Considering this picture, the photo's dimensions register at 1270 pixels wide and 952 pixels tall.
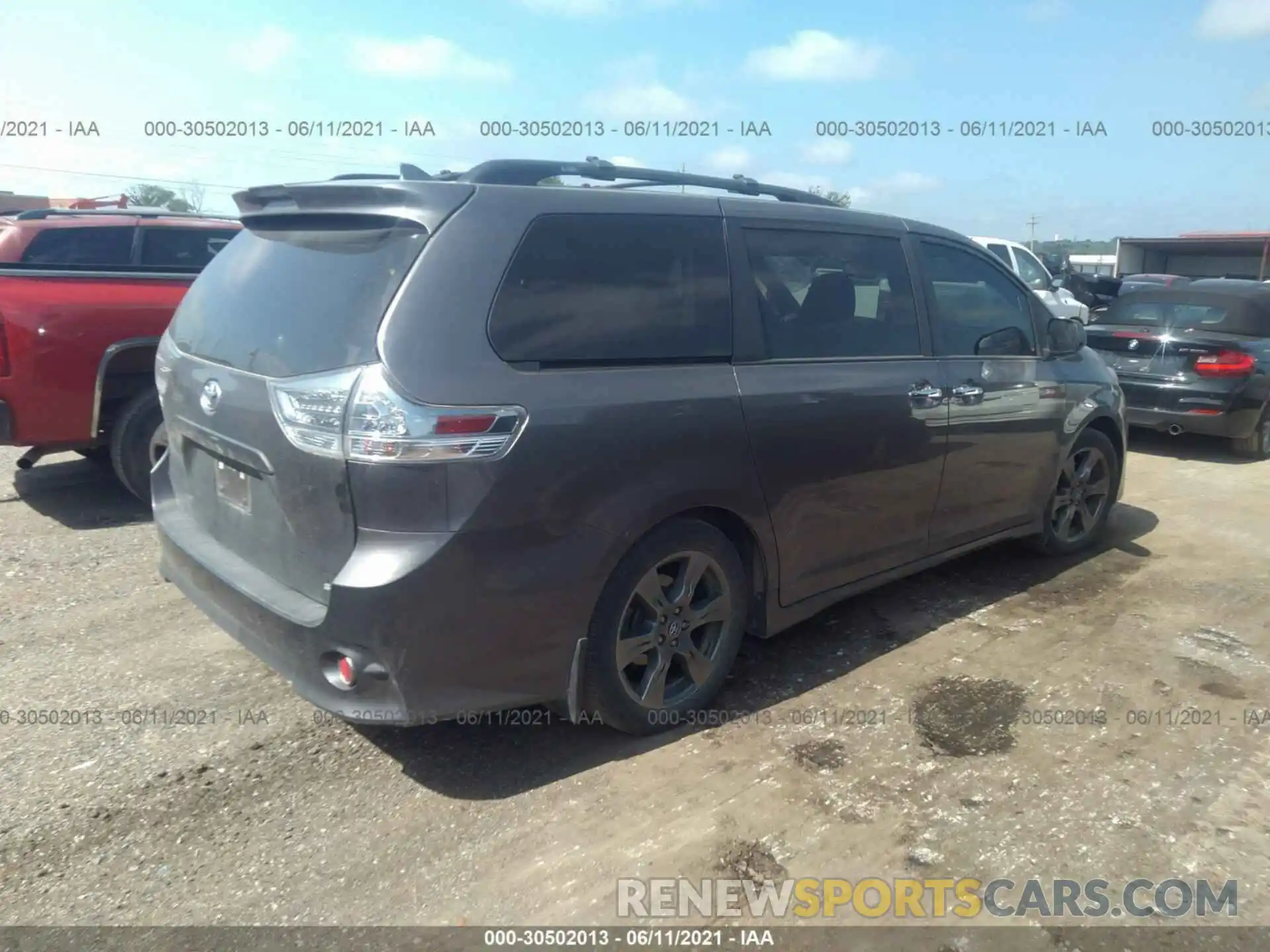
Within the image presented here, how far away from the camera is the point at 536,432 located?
2879 millimetres

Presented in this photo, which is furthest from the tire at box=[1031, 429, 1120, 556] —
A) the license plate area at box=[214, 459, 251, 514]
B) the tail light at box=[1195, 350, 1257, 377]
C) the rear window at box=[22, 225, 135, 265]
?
the rear window at box=[22, 225, 135, 265]

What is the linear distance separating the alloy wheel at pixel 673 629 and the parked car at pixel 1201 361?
6409 millimetres

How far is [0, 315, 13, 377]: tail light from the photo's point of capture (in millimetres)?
5180

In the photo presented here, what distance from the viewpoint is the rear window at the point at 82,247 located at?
22.2 ft

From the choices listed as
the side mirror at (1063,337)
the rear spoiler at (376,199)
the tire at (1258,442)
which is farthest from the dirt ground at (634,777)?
the tire at (1258,442)

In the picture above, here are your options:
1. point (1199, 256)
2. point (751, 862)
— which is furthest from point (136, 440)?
point (1199, 256)

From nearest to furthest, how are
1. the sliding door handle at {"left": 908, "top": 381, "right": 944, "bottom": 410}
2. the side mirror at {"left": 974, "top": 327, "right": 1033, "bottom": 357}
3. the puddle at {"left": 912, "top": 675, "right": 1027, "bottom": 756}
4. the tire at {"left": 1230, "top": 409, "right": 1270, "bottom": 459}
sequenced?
the puddle at {"left": 912, "top": 675, "right": 1027, "bottom": 756} → the sliding door handle at {"left": 908, "top": 381, "right": 944, "bottom": 410} → the side mirror at {"left": 974, "top": 327, "right": 1033, "bottom": 357} → the tire at {"left": 1230, "top": 409, "right": 1270, "bottom": 459}

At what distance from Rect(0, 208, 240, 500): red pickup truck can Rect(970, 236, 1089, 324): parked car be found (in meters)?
12.8

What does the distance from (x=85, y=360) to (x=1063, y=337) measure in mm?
5410

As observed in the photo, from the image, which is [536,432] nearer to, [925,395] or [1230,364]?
[925,395]

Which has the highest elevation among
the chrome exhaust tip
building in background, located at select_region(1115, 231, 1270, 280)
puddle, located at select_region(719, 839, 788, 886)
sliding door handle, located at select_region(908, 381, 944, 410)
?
building in background, located at select_region(1115, 231, 1270, 280)

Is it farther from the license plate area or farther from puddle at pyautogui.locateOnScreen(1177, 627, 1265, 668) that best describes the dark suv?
puddle at pyautogui.locateOnScreen(1177, 627, 1265, 668)

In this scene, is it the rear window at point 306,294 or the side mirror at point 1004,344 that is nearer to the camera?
the rear window at point 306,294

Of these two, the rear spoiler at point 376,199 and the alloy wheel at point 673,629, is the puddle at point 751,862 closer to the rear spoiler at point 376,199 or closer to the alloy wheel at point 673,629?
the alloy wheel at point 673,629
